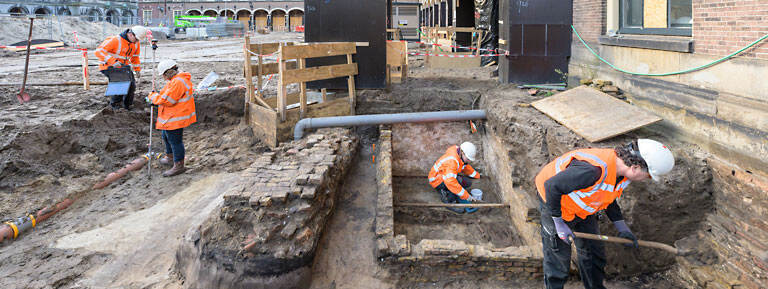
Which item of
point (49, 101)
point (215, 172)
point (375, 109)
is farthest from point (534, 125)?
point (49, 101)

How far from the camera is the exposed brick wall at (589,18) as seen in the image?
8203 millimetres

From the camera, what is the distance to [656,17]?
686cm

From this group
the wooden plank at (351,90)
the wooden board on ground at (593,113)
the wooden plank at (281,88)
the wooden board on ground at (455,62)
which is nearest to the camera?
the wooden board on ground at (593,113)

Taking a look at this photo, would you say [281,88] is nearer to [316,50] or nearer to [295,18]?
[316,50]

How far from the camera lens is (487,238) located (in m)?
6.57

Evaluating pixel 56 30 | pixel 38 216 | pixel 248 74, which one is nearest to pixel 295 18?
pixel 56 30

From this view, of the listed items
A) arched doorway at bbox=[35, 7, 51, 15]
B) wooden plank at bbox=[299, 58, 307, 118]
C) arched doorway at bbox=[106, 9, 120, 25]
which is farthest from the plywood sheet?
arched doorway at bbox=[106, 9, 120, 25]

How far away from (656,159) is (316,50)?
5456mm

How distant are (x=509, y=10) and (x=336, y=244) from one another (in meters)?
6.79

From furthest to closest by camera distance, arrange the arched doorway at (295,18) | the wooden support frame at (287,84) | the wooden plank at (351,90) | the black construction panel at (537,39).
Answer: the arched doorway at (295,18), the black construction panel at (537,39), the wooden plank at (351,90), the wooden support frame at (287,84)

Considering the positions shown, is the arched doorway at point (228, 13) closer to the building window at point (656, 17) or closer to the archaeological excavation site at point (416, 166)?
the archaeological excavation site at point (416, 166)

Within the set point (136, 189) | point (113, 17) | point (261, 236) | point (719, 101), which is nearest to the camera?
point (261, 236)

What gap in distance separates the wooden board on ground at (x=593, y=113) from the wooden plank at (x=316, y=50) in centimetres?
339

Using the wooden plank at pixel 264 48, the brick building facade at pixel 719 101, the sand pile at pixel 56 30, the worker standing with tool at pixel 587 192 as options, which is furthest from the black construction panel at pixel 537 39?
the sand pile at pixel 56 30
